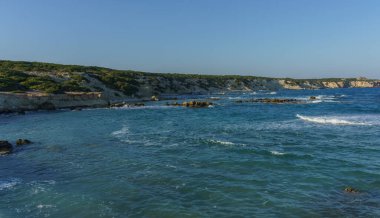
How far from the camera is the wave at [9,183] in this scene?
18453 mm

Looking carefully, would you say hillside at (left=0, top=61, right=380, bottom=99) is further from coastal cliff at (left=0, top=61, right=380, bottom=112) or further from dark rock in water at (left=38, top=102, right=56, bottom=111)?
dark rock in water at (left=38, top=102, right=56, bottom=111)

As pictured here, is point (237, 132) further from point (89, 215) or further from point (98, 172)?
point (89, 215)

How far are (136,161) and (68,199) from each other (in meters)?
7.26

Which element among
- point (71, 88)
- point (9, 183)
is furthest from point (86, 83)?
point (9, 183)

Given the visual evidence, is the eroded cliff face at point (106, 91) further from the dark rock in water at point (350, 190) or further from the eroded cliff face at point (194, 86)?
the dark rock in water at point (350, 190)

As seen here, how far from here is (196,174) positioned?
19953 mm

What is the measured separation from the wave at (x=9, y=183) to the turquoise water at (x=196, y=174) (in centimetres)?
5

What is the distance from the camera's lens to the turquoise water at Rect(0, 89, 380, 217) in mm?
15008

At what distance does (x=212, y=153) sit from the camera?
25125 millimetres

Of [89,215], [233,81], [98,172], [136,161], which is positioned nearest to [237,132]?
[136,161]

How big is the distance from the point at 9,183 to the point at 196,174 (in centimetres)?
952

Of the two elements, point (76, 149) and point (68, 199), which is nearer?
point (68, 199)

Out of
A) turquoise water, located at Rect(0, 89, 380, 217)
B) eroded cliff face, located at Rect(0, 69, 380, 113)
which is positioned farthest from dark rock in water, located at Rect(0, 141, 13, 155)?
eroded cliff face, located at Rect(0, 69, 380, 113)

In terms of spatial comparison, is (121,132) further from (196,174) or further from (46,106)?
(46,106)
